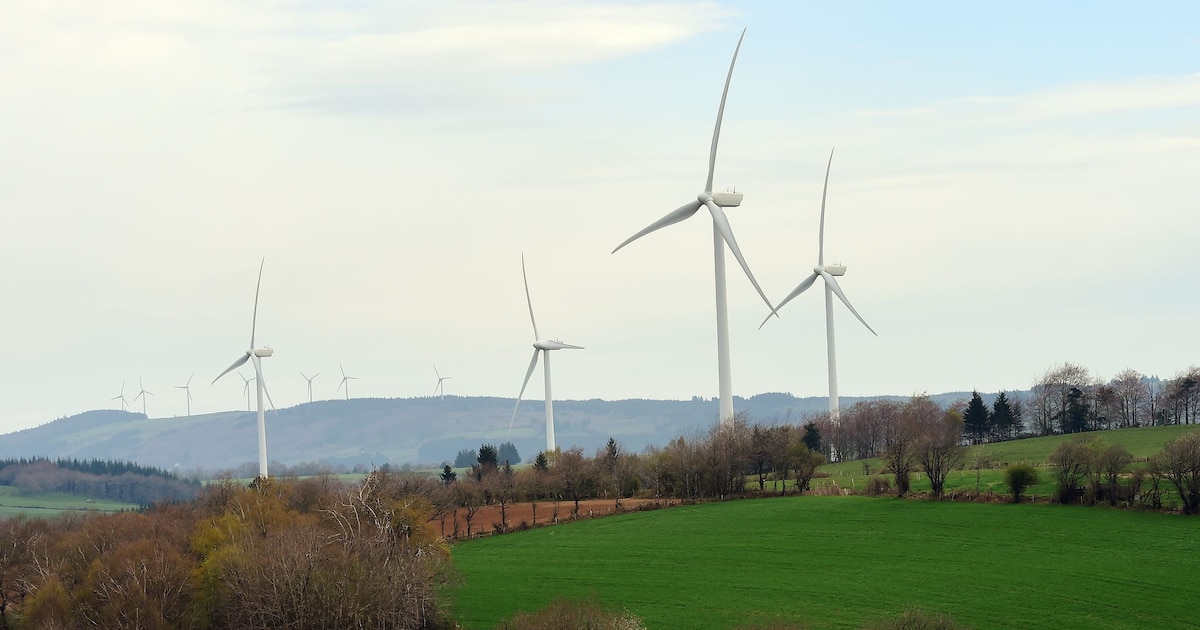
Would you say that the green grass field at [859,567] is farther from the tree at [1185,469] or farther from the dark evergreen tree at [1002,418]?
the dark evergreen tree at [1002,418]

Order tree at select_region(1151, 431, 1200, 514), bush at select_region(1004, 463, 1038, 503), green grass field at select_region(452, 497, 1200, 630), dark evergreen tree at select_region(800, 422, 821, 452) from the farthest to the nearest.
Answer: dark evergreen tree at select_region(800, 422, 821, 452)
bush at select_region(1004, 463, 1038, 503)
tree at select_region(1151, 431, 1200, 514)
green grass field at select_region(452, 497, 1200, 630)

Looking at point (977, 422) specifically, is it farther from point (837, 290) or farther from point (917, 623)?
point (917, 623)

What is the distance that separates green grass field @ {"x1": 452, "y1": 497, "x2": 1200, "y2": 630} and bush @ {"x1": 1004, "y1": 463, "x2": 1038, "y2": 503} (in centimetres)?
214

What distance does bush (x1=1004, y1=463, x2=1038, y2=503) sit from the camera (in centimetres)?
8406

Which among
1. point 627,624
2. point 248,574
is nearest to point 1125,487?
point 627,624

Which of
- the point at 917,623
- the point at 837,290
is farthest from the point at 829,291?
the point at 917,623

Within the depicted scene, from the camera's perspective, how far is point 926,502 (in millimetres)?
88375

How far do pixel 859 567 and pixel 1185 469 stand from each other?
1996 cm

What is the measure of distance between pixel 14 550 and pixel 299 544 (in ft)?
112

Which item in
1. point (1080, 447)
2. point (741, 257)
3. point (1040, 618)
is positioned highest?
point (741, 257)

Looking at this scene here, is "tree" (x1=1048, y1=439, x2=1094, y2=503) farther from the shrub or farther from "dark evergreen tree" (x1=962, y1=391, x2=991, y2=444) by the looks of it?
"dark evergreen tree" (x1=962, y1=391, x2=991, y2=444)

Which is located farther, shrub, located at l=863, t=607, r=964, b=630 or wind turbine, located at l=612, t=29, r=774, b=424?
wind turbine, located at l=612, t=29, r=774, b=424

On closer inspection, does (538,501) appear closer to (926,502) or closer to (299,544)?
(926,502)

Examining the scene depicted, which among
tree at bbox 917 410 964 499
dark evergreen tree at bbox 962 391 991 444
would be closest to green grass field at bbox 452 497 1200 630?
tree at bbox 917 410 964 499
